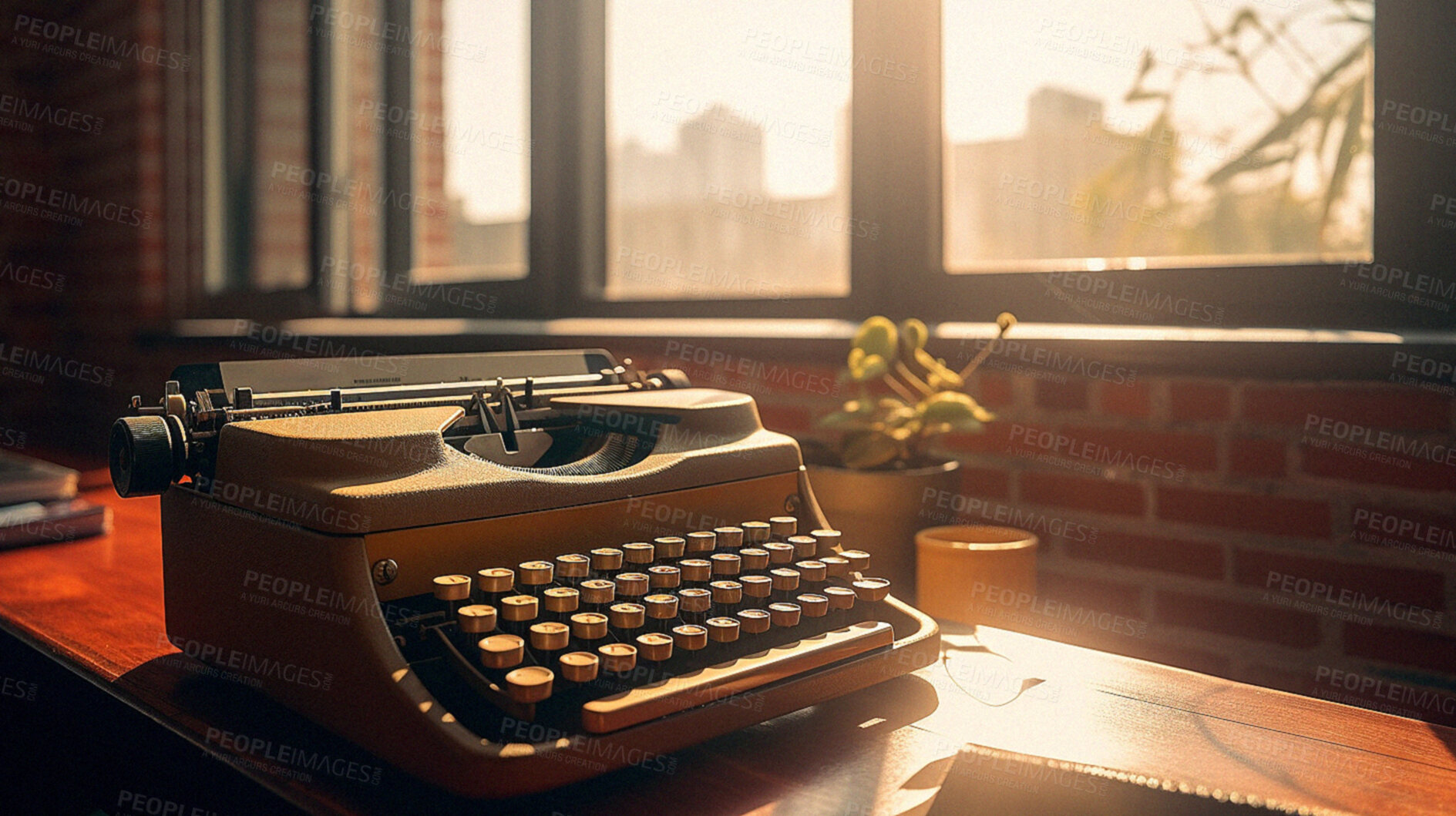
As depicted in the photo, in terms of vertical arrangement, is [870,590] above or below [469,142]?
below

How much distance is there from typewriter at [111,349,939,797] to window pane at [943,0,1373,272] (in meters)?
0.77

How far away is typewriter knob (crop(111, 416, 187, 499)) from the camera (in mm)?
738

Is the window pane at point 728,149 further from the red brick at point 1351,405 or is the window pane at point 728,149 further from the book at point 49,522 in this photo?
the book at point 49,522

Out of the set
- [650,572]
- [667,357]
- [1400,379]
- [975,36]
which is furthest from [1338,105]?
[650,572]

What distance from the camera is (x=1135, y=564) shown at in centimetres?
125

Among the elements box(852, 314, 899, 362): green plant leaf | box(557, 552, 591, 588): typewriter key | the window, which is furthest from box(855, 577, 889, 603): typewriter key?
the window

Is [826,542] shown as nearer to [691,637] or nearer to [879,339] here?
[691,637]

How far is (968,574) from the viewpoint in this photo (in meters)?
0.99

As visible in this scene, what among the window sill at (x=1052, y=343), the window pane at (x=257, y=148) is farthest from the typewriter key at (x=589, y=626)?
the window pane at (x=257, y=148)

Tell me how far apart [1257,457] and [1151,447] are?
0.11 meters

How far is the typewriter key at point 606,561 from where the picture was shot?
2.37ft

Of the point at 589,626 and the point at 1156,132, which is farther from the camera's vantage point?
the point at 1156,132

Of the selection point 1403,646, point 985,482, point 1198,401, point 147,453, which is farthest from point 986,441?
point 147,453

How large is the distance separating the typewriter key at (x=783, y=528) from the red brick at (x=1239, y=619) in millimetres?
596
